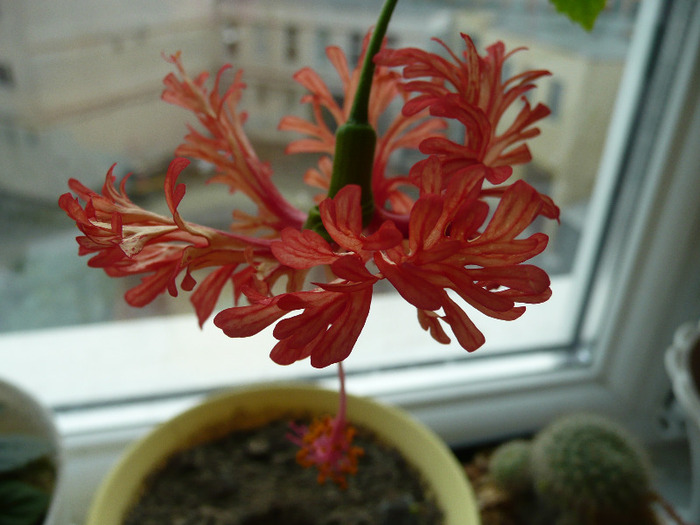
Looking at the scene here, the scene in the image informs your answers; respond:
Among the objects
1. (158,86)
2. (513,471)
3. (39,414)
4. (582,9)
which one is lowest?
(513,471)

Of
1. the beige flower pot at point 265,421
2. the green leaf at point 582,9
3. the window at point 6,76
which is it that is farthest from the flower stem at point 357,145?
the window at point 6,76

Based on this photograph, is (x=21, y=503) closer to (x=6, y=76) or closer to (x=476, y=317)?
(x=6, y=76)

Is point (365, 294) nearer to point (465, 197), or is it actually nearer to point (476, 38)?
point (465, 197)

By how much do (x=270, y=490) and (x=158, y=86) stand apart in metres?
0.48

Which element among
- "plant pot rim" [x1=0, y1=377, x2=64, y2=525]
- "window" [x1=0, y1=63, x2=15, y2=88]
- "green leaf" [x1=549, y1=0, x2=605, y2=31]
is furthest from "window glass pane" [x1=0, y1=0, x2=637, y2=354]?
"green leaf" [x1=549, y1=0, x2=605, y2=31]

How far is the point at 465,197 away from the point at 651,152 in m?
0.61

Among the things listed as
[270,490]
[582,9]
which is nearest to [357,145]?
[582,9]

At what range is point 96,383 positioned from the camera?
0.84 m

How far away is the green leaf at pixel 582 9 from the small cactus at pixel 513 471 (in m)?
0.57

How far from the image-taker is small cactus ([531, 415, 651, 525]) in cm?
64

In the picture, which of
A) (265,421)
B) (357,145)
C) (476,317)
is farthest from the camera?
(476,317)

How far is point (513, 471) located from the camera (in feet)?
2.45

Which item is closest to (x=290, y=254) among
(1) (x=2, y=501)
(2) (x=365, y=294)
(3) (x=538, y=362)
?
(2) (x=365, y=294)

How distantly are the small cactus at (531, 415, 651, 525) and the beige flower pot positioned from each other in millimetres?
136
